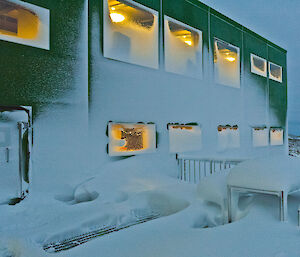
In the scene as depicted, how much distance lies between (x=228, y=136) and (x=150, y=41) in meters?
5.65

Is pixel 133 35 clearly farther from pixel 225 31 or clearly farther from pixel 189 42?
pixel 225 31

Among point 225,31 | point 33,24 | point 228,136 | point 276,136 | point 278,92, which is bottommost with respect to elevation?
point 276,136

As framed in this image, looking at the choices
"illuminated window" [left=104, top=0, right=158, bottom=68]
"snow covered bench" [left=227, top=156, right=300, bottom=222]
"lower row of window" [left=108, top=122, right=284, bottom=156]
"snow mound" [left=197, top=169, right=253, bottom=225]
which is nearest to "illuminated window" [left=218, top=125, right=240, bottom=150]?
"lower row of window" [left=108, top=122, right=284, bottom=156]

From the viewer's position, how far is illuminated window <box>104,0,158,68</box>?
8.35m

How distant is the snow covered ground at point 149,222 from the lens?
352 centimetres

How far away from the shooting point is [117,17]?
8648mm

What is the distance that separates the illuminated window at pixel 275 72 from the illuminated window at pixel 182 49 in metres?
7.12

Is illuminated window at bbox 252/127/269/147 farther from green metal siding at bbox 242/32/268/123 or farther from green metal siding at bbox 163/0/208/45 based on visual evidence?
green metal siding at bbox 163/0/208/45

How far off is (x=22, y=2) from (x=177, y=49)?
5538mm

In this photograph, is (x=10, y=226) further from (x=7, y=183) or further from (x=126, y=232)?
(x=126, y=232)

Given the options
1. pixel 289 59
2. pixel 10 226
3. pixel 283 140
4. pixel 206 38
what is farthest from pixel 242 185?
pixel 289 59

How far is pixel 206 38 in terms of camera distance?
11594 millimetres

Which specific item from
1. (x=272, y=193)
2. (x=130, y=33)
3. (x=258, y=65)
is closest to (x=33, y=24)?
(x=130, y=33)

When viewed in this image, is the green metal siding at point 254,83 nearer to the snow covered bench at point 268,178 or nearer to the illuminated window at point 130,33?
the illuminated window at point 130,33
